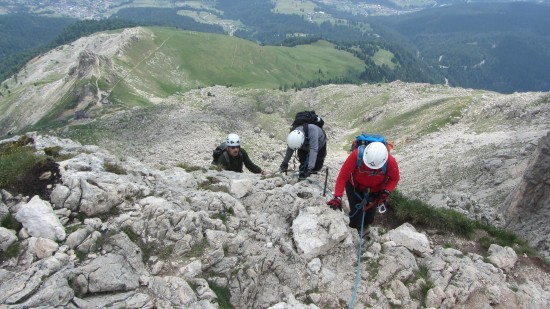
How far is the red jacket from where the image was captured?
9.73 metres

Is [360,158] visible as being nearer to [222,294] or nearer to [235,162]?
[222,294]

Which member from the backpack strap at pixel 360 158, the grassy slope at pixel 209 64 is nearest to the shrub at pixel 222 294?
the backpack strap at pixel 360 158

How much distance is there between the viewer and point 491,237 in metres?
11.8

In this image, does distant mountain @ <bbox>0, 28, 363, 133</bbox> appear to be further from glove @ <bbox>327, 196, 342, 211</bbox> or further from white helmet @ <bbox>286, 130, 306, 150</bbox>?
glove @ <bbox>327, 196, 342, 211</bbox>

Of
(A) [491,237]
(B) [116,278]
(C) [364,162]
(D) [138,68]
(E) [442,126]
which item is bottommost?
(D) [138,68]

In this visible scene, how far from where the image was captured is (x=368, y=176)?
996cm

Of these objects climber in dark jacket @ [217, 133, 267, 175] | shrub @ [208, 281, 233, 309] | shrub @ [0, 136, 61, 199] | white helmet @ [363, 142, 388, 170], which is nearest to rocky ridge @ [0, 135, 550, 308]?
shrub @ [208, 281, 233, 309]

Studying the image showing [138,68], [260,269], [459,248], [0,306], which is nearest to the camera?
[0,306]

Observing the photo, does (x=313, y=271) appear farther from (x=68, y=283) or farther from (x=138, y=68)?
(x=138, y=68)

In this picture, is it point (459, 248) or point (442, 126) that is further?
point (442, 126)

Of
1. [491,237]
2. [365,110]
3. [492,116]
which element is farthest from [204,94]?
[491,237]

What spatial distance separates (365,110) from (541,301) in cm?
4808

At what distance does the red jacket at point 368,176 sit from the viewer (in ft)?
31.9

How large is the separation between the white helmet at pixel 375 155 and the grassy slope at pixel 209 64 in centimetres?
8216
